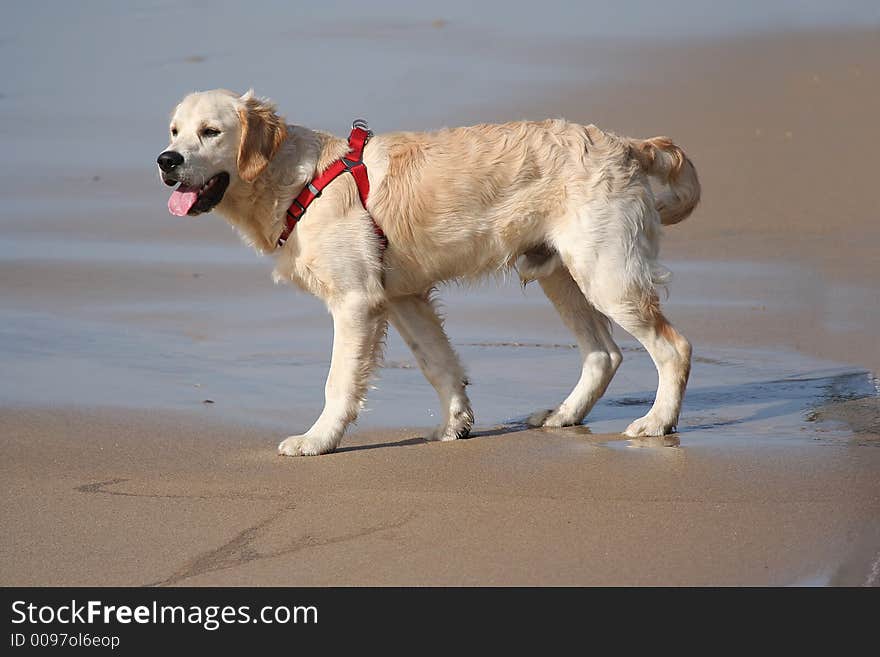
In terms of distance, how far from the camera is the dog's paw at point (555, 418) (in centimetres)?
653

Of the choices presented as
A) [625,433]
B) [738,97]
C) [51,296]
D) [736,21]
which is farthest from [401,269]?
[736,21]

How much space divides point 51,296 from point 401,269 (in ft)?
13.9

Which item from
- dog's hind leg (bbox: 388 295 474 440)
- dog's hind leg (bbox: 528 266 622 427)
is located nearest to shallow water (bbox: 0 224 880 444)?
dog's hind leg (bbox: 528 266 622 427)

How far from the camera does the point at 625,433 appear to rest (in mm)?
6254

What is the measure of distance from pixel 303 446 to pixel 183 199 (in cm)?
127

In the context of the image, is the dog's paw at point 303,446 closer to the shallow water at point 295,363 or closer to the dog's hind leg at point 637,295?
the shallow water at point 295,363

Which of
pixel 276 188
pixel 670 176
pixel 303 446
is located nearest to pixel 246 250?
pixel 276 188

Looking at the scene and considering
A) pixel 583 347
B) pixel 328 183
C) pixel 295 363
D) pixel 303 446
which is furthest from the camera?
pixel 295 363

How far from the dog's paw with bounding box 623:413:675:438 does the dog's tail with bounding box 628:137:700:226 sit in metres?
1.11

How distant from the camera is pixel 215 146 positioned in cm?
618

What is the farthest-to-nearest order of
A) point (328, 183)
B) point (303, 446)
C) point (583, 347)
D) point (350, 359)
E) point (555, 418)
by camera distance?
point (583, 347)
point (555, 418)
point (328, 183)
point (350, 359)
point (303, 446)

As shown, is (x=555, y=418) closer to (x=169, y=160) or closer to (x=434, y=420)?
(x=434, y=420)

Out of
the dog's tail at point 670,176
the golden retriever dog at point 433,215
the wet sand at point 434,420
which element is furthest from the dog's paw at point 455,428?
the dog's tail at point 670,176

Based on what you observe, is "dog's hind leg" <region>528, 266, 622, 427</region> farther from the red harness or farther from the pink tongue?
the pink tongue
